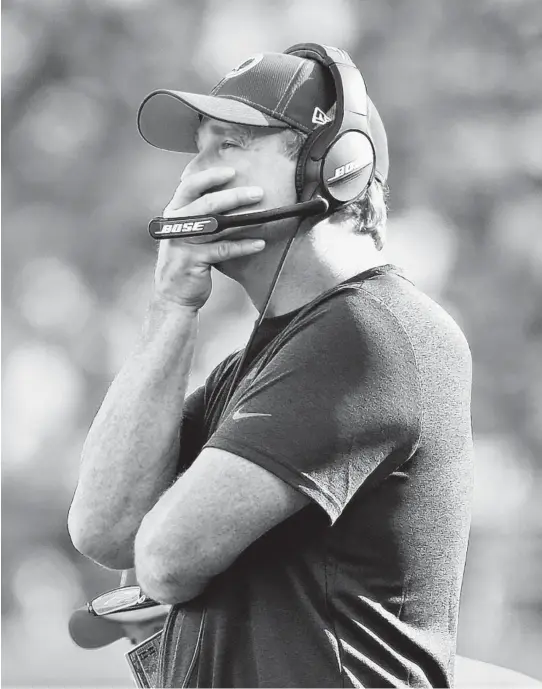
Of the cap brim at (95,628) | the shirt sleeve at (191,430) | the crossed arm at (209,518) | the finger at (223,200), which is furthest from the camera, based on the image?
the cap brim at (95,628)

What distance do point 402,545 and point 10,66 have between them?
136 inches

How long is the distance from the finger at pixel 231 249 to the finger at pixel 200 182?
2.3 inches

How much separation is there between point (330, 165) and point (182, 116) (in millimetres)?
243

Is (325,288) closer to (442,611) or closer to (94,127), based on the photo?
(442,611)

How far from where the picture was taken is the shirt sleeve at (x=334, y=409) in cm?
79

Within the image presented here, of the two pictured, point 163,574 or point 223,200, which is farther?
point 223,200

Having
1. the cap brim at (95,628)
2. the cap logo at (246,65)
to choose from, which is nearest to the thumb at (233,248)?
the cap logo at (246,65)

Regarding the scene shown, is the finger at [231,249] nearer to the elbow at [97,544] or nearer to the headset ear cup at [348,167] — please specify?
the headset ear cup at [348,167]

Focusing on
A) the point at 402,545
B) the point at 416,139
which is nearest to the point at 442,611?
the point at 402,545

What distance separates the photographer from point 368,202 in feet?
3.59

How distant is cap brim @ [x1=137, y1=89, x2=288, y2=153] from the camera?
3.30 ft

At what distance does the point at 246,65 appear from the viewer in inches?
42.7

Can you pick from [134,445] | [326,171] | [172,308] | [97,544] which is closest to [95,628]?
[97,544]

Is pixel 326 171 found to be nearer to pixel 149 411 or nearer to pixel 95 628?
pixel 149 411
